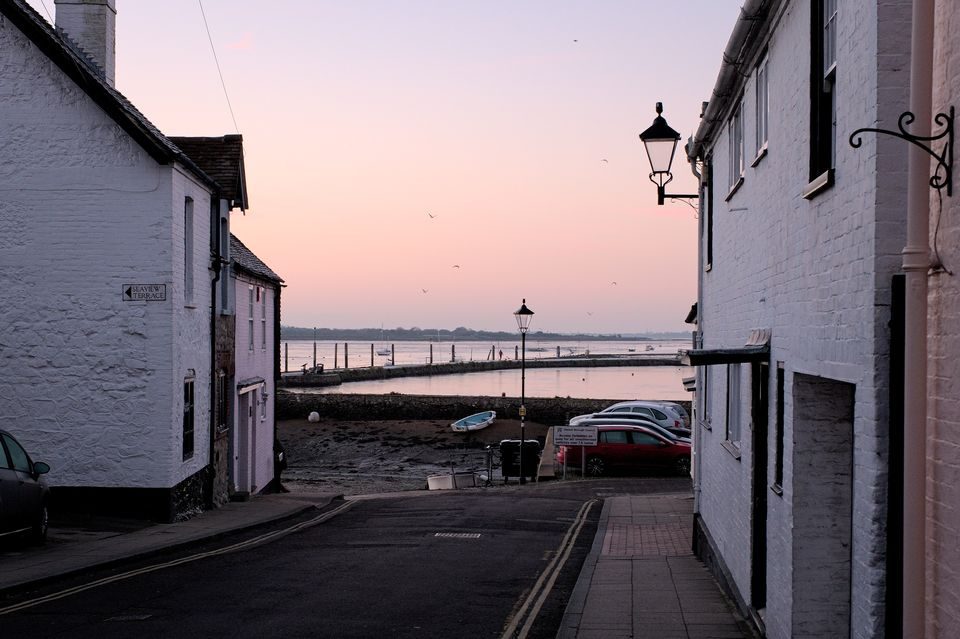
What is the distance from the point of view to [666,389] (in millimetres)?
108688

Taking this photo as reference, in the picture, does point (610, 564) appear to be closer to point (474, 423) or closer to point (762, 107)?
point (762, 107)

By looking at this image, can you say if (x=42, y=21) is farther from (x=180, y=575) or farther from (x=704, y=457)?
(x=704, y=457)

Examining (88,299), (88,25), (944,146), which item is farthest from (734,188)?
(88,25)

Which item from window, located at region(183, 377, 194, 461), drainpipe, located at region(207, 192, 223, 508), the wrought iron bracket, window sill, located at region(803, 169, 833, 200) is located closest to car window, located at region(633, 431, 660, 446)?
drainpipe, located at region(207, 192, 223, 508)

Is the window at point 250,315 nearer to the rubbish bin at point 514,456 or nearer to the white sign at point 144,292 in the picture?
the white sign at point 144,292

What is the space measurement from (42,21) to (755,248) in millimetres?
14532

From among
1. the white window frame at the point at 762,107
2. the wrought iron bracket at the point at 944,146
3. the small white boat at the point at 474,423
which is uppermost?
the white window frame at the point at 762,107

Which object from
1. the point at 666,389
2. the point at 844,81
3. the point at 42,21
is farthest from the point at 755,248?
the point at 666,389

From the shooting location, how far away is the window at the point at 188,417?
20250mm

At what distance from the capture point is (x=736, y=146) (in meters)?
12.5

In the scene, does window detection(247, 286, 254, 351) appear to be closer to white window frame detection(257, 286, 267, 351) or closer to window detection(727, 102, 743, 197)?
white window frame detection(257, 286, 267, 351)

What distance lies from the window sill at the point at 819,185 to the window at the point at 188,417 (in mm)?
15435

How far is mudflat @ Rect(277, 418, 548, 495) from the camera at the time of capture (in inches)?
1439

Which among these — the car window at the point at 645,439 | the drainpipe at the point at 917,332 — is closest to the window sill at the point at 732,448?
the drainpipe at the point at 917,332
